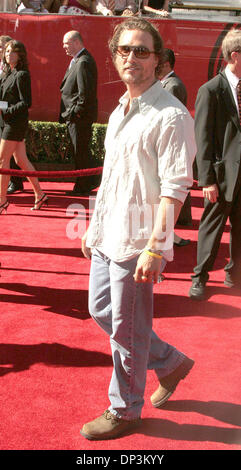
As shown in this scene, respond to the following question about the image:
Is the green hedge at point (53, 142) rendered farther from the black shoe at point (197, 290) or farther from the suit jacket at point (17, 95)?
the black shoe at point (197, 290)

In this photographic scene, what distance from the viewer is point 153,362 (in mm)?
3154

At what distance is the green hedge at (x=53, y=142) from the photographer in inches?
414

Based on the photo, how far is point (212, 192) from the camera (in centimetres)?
471

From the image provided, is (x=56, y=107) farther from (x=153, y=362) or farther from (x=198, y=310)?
(x=153, y=362)

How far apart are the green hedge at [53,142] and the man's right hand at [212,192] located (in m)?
5.82

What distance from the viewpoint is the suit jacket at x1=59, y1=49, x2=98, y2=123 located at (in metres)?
8.33

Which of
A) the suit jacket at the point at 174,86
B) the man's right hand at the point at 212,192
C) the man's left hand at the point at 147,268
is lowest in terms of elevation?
the man's right hand at the point at 212,192

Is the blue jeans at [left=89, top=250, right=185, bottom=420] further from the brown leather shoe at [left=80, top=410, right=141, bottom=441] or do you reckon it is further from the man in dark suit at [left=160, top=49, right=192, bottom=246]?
the man in dark suit at [left=160, top=49, right=192, bottom=246]

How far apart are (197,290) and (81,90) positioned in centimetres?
426

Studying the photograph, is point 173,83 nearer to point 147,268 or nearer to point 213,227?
point 213,227

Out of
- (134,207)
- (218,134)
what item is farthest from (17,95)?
(134,207)

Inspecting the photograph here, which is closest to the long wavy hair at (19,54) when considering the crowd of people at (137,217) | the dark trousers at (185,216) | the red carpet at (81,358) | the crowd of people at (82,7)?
the red carpet at (81,358)

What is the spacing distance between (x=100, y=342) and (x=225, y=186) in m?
1.57

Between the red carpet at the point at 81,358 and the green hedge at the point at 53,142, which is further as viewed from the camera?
the green hedge at the point at 53,142
